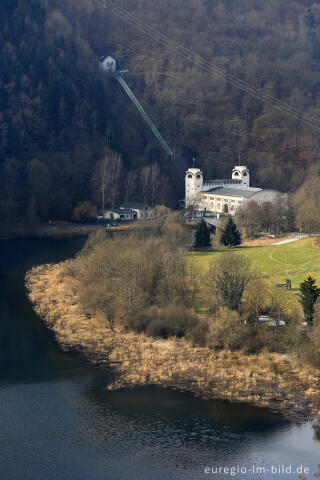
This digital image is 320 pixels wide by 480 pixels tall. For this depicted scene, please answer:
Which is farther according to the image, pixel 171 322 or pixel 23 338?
pixel 23 338

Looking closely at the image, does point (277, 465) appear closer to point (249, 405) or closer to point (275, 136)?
point (249, 405)

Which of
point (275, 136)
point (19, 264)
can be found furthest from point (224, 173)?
point (19, 264)

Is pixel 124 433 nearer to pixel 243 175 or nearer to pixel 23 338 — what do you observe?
pixel 23 338

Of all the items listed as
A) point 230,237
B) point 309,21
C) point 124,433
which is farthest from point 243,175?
point 124,433

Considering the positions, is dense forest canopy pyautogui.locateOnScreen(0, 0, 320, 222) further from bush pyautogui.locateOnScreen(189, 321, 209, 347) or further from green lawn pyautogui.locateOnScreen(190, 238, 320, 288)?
bush pyautogui.locateOnScreen(189, 321, 209, 347)

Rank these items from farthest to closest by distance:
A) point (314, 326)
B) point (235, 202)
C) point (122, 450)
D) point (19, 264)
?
point (235, 202) → point (19, 264) → point (314, 326) → point (122, 450)
